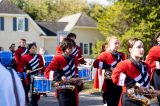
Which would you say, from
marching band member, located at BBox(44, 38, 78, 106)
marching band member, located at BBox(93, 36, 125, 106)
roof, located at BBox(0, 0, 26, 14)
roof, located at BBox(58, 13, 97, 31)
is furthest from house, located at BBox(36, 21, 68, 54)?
marching band member, located at BBox(44, 38, 78, 106)

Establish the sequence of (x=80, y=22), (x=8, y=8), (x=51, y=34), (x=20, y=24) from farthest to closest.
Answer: (x=80, y=22) < (x=51, y=34) < (x=8, y=8) < (x=20, y=24)

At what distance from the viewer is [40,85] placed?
11.2 metres

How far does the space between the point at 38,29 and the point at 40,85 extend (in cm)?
3884

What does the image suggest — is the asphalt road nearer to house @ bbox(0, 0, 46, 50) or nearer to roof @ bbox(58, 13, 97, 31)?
house @ bbox(0, 0, 46, 50)

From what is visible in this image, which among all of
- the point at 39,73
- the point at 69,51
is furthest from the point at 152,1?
the point at 69,51

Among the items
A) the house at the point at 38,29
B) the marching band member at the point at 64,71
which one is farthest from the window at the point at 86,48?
the marching band member at the point at 64,71

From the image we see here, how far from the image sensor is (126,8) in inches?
1623

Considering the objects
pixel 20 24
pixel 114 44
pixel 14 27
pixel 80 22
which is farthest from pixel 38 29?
pixel 114 44

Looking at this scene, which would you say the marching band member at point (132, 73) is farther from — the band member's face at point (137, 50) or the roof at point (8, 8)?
the roof at point (8, 8)

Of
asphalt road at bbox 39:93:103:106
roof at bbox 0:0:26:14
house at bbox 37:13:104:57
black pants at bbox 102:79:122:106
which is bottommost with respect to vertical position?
asphalt road at bbox 39:93:103:106

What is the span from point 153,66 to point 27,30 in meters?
40.3

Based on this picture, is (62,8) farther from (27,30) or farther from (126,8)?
(126,8)

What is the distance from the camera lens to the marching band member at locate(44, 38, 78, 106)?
7.73 m

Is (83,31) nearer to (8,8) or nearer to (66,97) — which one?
(8,8)
